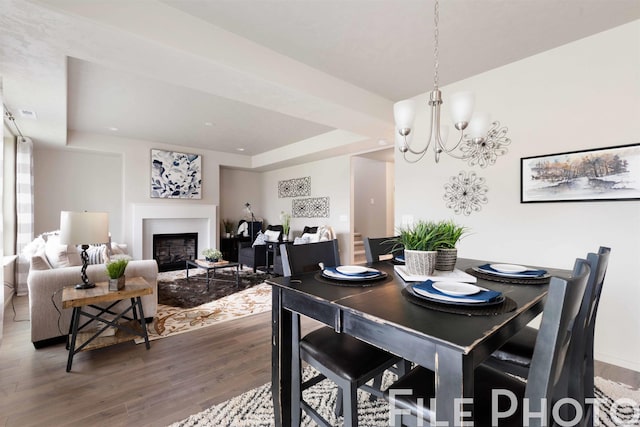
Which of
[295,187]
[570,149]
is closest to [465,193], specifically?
[570,149]

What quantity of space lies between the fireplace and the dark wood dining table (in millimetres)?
5473

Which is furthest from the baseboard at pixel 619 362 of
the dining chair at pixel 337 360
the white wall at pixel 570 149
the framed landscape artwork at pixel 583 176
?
the dining chair at pixel 337 360

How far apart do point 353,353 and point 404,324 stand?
55 centimetres

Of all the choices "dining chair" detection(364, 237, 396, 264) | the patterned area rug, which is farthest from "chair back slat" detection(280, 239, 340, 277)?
the patterned area rug

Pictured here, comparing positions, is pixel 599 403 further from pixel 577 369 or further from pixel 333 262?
pixel 333 262

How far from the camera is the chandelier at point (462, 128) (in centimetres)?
165

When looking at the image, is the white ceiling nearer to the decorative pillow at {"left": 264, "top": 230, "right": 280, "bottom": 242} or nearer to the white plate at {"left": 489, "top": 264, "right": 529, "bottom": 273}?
the white plate at {"left": 489, "top": 264, "right": 529, "bottom": 273}

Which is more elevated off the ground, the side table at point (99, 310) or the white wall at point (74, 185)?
the white wall at point (74, 185)

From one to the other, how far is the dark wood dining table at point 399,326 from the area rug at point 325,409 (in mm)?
318

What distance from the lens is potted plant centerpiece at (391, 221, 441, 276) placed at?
148 centimetres

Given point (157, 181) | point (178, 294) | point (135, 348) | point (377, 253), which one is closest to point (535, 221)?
point (377, 253)

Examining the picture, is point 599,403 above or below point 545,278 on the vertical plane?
below

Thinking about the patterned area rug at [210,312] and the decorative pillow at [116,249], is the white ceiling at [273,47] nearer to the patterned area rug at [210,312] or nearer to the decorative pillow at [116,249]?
the decorative pillow at [116,249]

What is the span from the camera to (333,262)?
74.4 inches
